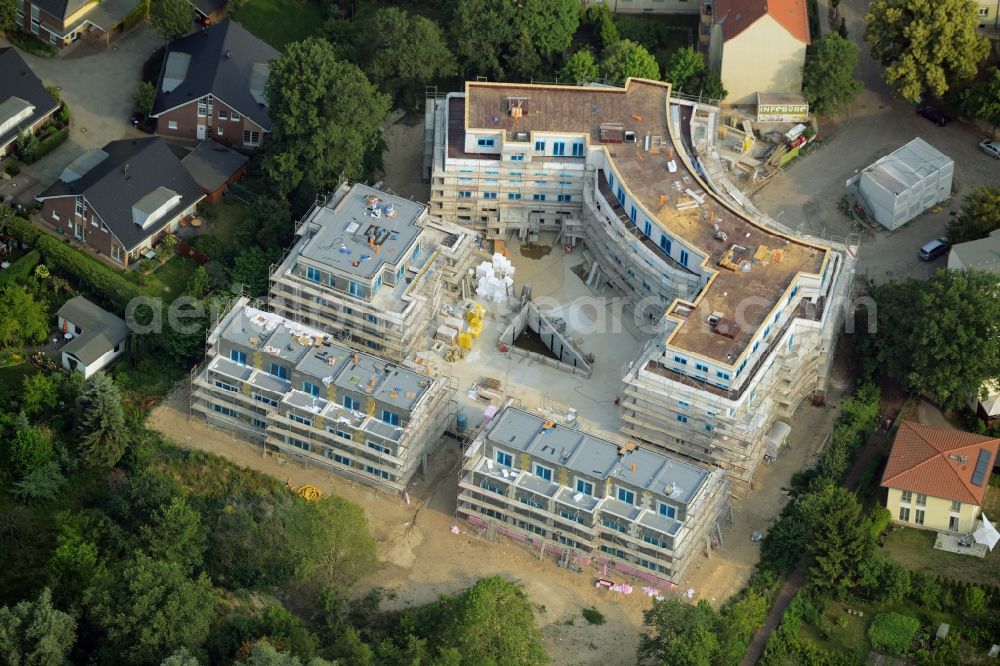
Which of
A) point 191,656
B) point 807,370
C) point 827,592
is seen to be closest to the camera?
point 191,656

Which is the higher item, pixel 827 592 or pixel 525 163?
pixel 525 163

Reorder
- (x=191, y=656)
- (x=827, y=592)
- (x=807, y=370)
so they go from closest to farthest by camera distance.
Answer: (x=191, y=656), (x=827, y=592), (x=807, y=370)

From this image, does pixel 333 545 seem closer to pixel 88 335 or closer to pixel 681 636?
pixel 681 636

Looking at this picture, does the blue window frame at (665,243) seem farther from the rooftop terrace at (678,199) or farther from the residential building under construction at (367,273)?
the residential building under construction at (367,273)

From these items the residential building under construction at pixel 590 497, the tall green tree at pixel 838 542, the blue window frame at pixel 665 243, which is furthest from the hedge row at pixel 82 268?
the tall green tree at pixel 838 542

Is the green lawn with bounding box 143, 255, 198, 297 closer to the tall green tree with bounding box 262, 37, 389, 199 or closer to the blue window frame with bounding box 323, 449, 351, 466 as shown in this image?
the tall green tree with bounding box 262, 37, 389, 199

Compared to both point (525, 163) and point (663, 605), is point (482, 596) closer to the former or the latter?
point (663, 605)

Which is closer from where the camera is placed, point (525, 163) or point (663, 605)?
point (663, 605)

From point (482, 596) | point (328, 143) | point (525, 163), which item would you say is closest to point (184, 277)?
point (328, 143)
